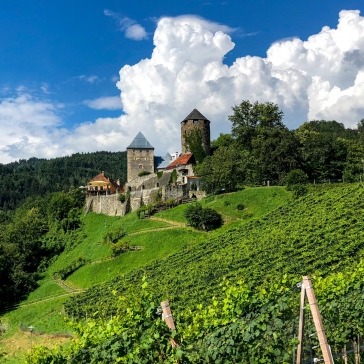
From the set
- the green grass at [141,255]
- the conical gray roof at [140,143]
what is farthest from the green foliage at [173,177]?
the green grass at [141,255]

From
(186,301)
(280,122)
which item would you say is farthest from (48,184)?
(186,301)

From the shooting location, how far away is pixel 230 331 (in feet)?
26.1

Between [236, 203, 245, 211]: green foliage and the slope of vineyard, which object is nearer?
the slope of vineyard

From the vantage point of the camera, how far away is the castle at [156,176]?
2350 inches

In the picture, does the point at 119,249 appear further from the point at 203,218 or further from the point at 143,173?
the point at 143,173

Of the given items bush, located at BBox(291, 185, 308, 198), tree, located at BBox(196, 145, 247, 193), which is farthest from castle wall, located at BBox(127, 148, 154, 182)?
bush, located at BBox(291, 185, 308, 198)

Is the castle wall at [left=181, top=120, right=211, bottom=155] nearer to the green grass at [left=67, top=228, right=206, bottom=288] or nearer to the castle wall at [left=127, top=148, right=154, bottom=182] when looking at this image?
the castle wall at [left=127, top=148, right=154, bottom=182]

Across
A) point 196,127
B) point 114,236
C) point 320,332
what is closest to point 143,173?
point 196,127

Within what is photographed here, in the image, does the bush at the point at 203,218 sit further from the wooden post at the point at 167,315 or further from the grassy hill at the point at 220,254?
the wooden post at the point at 167,315

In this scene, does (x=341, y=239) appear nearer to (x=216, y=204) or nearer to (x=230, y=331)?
(x=216, y=204)

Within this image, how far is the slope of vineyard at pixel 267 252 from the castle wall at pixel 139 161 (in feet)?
104

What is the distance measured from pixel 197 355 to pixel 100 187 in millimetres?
76332

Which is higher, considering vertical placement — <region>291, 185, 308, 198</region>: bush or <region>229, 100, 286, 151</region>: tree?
<region>229, 100, 286, 151</region>: tree

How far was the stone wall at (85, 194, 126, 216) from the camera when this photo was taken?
213 ft
